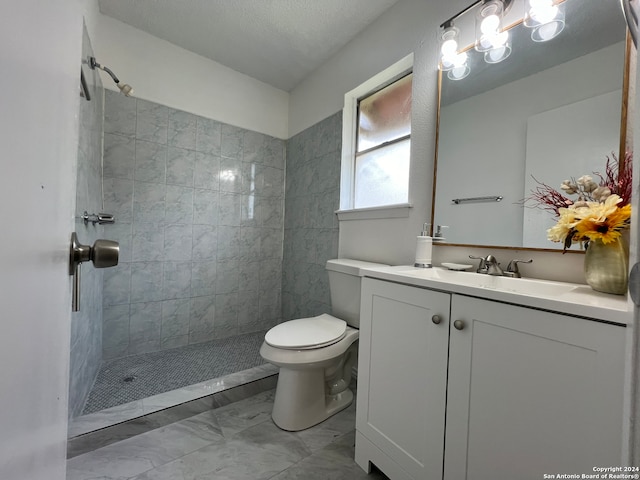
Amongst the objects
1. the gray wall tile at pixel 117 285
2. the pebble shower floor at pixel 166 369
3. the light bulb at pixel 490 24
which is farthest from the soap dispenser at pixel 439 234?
the gray wall tile at pixel 117 285

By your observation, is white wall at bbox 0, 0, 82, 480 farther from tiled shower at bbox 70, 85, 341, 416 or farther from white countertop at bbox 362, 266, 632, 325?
tiled shower at bbox 70, 85, 341, 416

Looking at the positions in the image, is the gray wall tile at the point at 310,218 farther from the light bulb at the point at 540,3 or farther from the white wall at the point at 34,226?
the white wall at the point at 34,226

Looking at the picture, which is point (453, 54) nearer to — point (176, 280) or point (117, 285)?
point (176, 280)

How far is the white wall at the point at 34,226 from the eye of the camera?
22cm

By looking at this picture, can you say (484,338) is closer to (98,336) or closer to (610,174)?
(610,174)

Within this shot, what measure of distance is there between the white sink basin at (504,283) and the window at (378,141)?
0.49 metres

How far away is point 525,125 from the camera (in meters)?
1.13

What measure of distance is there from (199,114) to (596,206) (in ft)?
8.04

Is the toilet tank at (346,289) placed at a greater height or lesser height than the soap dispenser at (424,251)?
lesser

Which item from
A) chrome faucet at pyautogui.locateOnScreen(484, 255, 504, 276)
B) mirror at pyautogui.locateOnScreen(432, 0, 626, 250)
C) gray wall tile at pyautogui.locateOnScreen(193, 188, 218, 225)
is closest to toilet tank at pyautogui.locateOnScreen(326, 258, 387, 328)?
mirror at pyautogui.locateOnScreen(432, 0, 626, 250)

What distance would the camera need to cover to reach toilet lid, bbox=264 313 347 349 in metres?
1.32

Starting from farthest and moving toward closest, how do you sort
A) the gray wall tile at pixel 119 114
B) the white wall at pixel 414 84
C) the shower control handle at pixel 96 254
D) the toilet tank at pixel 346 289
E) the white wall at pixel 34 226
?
1. the gray wall tile at pixel 119 114
2. the toilet tank at pixel 346 289
3. the white wall at pixel 414 84
4. the shower control handle at pixel 96 254
5. the white wall at pixel 34 226

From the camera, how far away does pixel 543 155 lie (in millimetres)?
1083

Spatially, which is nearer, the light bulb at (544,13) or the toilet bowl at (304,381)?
the light bulb at (544,13)
